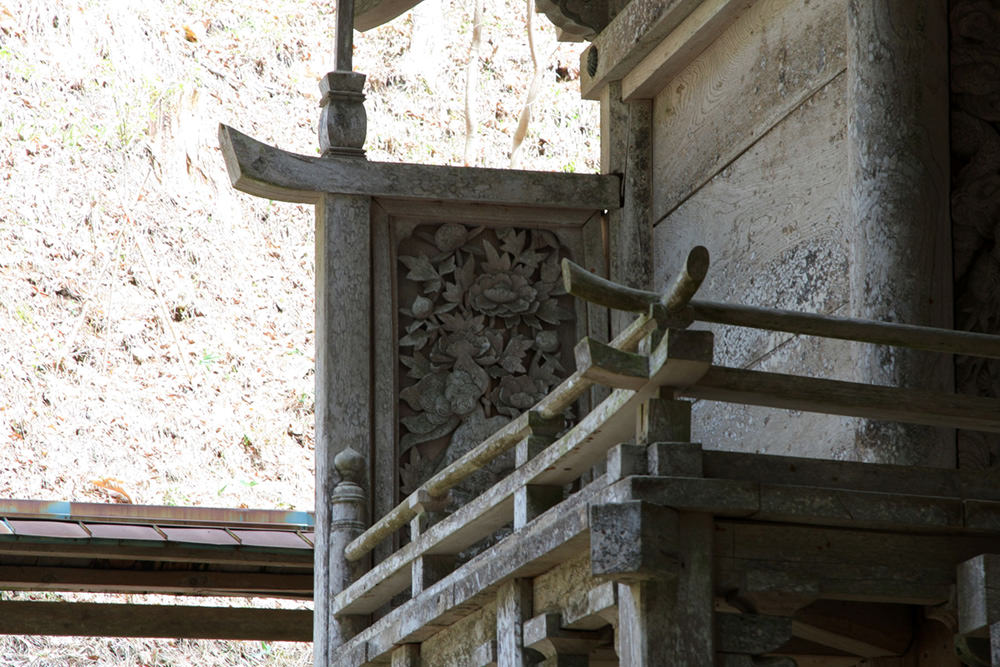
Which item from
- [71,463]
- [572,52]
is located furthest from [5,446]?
[572,52]

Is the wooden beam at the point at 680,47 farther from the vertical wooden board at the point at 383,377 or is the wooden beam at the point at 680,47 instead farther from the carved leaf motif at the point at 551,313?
the vertical wooden board at the point at 383,377

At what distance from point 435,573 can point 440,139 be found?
15.7m

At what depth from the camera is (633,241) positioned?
7316 millimetres

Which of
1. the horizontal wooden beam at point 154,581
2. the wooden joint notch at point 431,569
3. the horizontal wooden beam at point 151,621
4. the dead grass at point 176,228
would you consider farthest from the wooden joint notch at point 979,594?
the dead grass at point 176,228

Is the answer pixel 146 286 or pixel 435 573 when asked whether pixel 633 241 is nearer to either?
pixel 435 573

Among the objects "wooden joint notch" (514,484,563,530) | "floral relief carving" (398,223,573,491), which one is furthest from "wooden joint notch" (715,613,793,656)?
"floral relief carving" (398,223,573,491)

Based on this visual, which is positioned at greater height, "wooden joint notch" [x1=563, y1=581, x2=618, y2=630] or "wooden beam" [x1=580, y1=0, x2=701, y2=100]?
"wooden beam" [x1=580, y1=0, x2=701, y2=100]

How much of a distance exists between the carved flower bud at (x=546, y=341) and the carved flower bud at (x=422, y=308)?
472mm

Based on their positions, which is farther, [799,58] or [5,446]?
[5,446]

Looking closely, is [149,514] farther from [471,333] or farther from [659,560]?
[659,560]

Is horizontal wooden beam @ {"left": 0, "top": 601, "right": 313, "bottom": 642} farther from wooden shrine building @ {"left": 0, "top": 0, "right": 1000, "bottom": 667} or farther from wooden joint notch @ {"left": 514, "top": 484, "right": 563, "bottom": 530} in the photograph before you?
wooden joint notch @ {"left": 514, "top": 484, "right": 563, "bottom": 530}

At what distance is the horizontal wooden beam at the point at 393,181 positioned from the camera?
6.95 metres

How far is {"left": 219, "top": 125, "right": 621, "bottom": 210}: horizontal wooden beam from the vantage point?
273 inches

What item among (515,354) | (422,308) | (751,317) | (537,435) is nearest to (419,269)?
(422,308)
